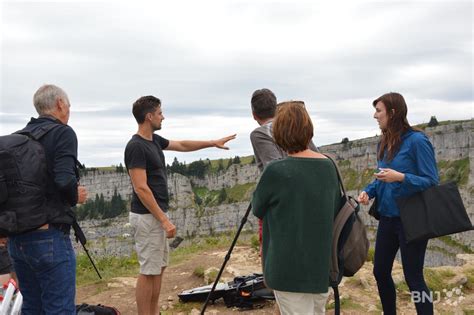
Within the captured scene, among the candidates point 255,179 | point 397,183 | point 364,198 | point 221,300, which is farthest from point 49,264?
point 255,179

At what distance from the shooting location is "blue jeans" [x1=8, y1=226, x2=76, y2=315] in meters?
4.30

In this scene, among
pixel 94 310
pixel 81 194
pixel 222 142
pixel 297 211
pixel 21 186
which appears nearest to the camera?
pixel 297 211

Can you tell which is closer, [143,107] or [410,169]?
[410,169]

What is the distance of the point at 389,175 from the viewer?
504cm

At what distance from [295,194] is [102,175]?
19243 cm

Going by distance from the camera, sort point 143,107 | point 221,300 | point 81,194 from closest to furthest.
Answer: point 81,194, point 143,107, point 221,300

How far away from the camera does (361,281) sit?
8180 millimetres

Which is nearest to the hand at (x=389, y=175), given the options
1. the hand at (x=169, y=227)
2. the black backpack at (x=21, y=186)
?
the hand at (x=169, y=227)

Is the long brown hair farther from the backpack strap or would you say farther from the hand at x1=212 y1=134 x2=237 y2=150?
the backpack strap

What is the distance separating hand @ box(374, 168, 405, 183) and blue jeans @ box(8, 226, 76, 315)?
3.18 m

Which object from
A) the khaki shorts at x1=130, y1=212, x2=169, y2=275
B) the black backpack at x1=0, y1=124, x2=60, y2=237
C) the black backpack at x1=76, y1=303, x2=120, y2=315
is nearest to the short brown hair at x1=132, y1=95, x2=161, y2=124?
the khaki shorts at x1=130, y1=212, x2=169, y2=275

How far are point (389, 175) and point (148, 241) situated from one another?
296 cm

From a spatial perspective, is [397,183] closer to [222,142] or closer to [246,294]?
[222,142]

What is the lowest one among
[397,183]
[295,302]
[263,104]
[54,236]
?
[295,302]
